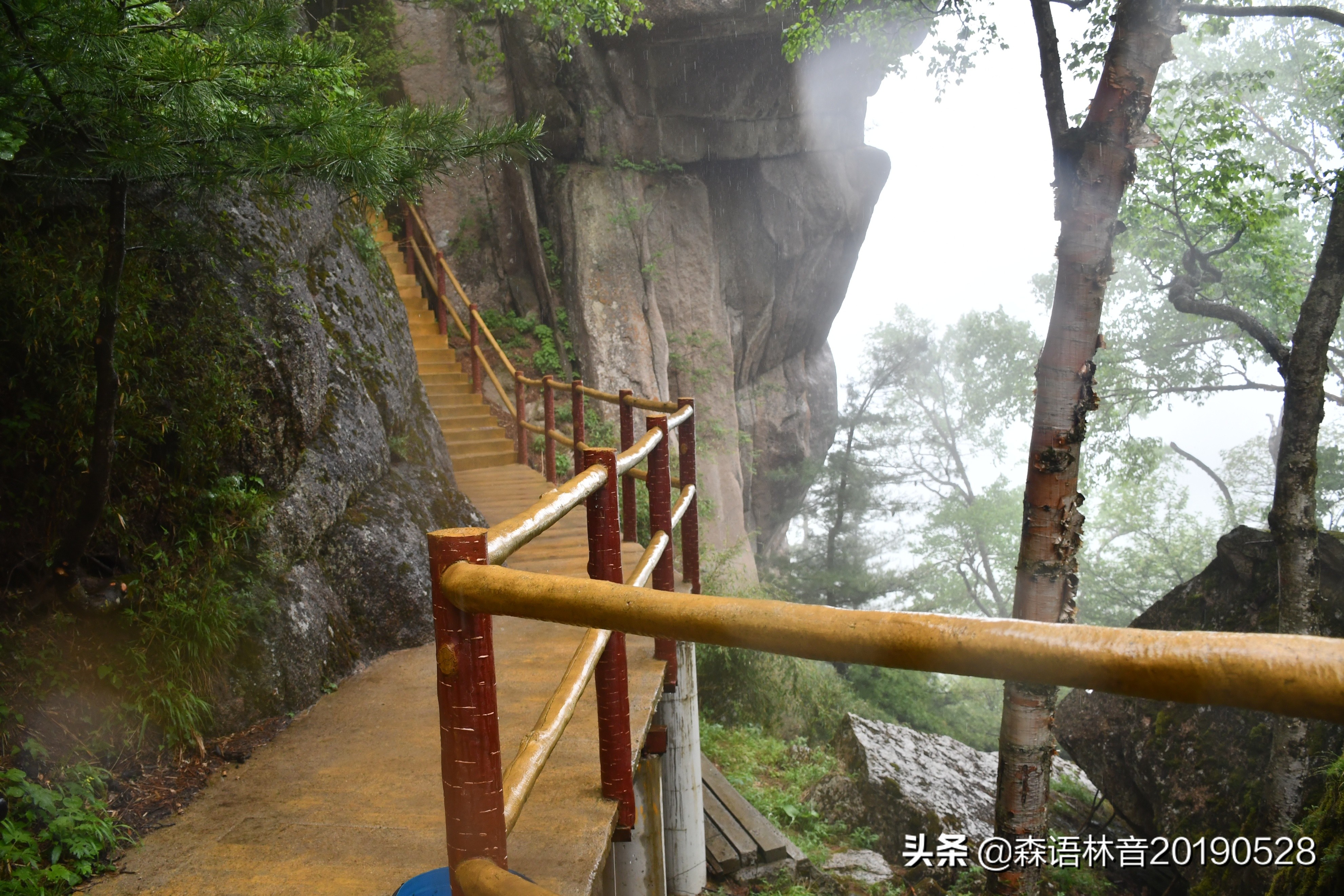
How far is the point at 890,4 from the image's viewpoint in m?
7.14

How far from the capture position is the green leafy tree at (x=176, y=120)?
80.0 inches

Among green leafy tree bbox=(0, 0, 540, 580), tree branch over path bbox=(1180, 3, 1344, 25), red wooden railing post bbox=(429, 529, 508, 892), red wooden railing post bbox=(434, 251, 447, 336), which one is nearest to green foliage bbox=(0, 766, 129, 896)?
green leafy tree bbox=(0, 0, 540, 580)

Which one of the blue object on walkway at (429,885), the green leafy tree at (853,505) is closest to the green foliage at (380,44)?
the green leafy tree at (853,505)

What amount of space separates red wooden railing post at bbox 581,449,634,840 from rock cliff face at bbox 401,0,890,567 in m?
9.56

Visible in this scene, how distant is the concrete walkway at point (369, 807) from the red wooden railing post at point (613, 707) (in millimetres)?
74

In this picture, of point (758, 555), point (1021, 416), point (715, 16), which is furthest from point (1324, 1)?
point (758, 555)

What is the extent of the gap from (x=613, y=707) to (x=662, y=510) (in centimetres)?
113

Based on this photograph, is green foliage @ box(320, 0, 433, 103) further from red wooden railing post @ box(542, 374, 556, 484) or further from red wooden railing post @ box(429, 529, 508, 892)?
red wooden railing post @ box(429, 529, 508, 892)

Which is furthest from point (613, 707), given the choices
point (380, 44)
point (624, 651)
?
point (380, 44)

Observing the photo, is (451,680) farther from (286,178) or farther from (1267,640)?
(286,178)

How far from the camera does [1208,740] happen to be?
607 cm

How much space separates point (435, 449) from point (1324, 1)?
83.8 feet

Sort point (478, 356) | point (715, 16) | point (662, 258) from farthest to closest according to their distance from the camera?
point (662, 258), point (715, 16), point (478, 356)

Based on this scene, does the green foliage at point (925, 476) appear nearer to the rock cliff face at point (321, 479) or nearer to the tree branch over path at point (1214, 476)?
the tree branch over path at point (1214, 476)
